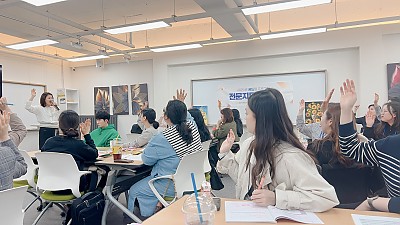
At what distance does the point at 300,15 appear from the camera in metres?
6.45

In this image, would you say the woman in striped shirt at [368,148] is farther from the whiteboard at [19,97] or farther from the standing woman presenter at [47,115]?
the whiteboard at [19,97]

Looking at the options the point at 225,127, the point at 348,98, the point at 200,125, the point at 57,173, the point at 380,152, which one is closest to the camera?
the point at 348,98

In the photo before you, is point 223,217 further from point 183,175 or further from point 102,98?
point 102,98

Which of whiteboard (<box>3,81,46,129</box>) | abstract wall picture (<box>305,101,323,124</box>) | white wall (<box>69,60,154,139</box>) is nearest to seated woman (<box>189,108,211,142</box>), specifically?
abstract wall picture (<box>305,101,323,124</box>)

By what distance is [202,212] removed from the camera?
4.02ft

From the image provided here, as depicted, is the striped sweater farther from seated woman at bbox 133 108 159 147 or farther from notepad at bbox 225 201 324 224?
seated woman at bbox 133 108 159 147

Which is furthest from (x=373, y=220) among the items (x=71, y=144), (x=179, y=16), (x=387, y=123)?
(x=179, y=16)

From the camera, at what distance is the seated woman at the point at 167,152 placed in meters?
2.69

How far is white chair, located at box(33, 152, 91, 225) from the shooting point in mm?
2625

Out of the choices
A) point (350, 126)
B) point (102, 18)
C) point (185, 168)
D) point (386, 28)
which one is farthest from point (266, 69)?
point (350, 126)

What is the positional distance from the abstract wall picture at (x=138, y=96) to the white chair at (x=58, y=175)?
5.50m

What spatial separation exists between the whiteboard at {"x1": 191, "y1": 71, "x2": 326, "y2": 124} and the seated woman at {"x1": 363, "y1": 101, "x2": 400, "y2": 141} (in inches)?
121

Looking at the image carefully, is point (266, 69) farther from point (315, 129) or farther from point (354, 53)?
point (315, 129)

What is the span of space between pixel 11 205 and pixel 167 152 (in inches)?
52.3
